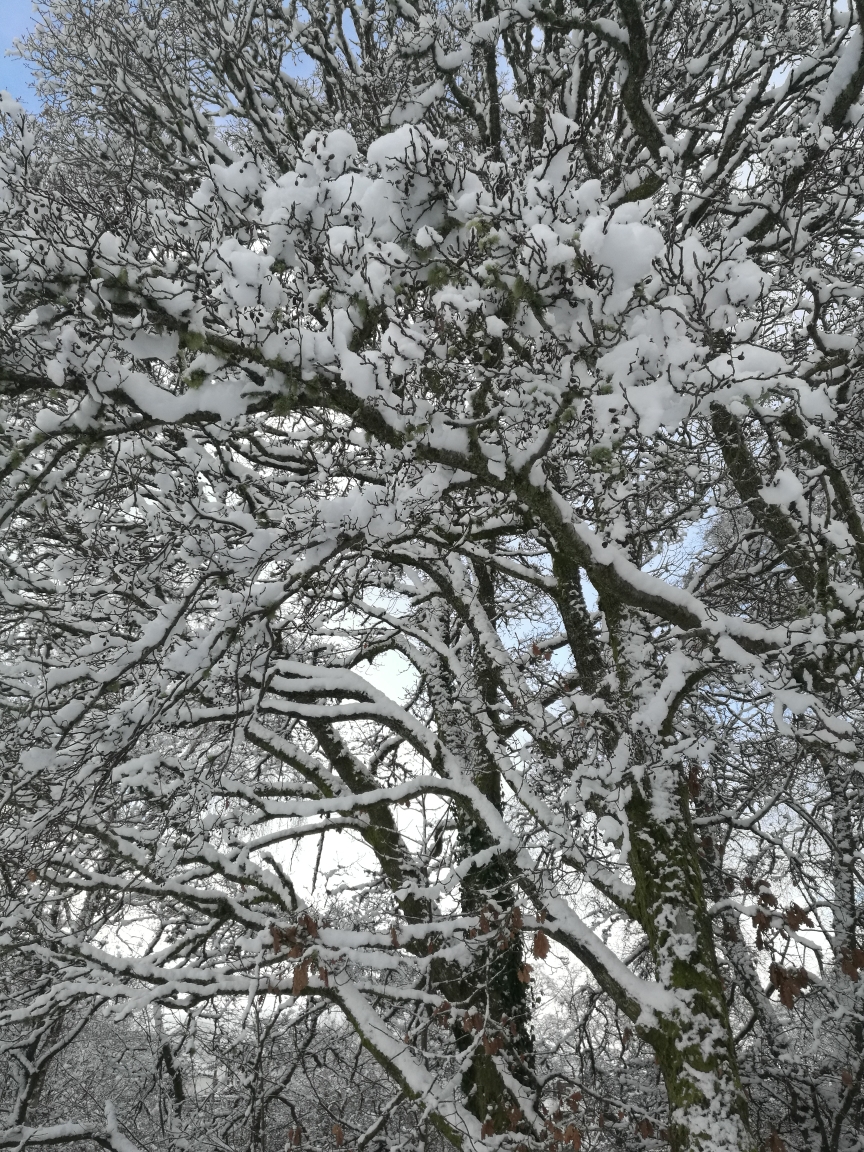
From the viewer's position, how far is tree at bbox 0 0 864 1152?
120 inches

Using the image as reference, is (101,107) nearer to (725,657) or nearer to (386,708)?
(386,708)

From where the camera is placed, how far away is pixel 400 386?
328 centimetres

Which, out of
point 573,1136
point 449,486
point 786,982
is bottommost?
point 573,1136

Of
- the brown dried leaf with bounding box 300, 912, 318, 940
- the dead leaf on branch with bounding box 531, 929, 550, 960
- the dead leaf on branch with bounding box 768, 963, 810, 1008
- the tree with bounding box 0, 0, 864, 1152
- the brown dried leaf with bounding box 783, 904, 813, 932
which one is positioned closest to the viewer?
the tree with bounding box 0, 0, 864, 1152

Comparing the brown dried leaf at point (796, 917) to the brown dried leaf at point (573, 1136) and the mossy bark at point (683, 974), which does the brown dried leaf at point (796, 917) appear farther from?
the brown dried leaf at point (573, 1136)

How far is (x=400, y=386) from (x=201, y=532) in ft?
4.25

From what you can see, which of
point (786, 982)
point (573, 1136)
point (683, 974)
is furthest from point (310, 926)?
point (786, 982)

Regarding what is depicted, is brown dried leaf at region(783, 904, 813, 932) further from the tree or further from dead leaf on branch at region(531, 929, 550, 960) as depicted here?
dead leaf on branch at region(531, 929, 550, 960)

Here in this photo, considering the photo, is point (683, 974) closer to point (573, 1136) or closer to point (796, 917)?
point (796, 917)

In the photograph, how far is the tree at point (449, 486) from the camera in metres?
3.04

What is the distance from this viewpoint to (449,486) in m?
3.72

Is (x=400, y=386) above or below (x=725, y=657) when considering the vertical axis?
above

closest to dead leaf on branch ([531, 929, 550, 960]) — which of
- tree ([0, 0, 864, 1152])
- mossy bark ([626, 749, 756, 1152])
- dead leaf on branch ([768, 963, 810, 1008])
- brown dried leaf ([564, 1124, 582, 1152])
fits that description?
tree ([0, 0, 864, 1152])

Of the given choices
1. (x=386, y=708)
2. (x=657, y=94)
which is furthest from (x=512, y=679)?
(x=657, y=94)
